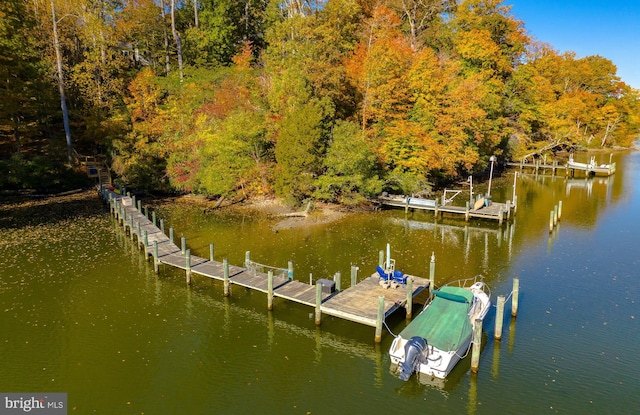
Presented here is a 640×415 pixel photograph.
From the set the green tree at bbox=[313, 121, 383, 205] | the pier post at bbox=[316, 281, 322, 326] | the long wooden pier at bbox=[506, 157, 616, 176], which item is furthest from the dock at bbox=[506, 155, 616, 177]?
the pier post at bbox=[316, 281, 322, 326]

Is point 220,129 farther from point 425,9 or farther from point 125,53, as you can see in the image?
point 425,9

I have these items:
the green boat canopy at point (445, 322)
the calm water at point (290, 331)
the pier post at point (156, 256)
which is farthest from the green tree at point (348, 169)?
the green boat canopy at point (445, 322)

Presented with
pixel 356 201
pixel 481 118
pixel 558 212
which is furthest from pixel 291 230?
pixel 481 118

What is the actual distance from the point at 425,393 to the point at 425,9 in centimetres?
5999

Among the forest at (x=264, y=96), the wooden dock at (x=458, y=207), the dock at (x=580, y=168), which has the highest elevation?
the forest at (x=264, y=96)

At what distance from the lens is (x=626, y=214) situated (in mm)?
36469

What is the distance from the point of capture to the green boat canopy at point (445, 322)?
14648mm

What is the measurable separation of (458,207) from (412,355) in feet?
78.7

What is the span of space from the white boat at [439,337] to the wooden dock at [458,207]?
18.4 m

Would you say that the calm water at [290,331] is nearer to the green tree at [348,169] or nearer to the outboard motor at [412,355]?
the outboard motor at [412,355]

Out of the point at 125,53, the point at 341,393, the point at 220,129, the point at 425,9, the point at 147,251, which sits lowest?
the point at 341,393

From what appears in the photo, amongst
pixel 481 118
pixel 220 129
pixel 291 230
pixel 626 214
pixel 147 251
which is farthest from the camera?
pixel 481 118

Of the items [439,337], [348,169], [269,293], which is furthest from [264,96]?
[439,337]

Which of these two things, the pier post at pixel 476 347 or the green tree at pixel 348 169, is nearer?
the pier post at pixel 476 347
